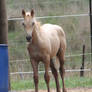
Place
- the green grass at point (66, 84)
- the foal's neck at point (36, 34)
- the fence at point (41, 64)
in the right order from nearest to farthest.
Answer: the foal's neck at point (36, 34), the green grass at point (66, 84), the fence at point (41, 64)

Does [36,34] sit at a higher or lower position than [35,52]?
higher

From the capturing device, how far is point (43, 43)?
8.73m

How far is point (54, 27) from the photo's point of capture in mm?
9703

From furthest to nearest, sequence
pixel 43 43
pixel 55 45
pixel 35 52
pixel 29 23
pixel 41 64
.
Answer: pixel 41 64
pixel 55 45
pixel 43 43
pixel 35 52
pixel 29 23

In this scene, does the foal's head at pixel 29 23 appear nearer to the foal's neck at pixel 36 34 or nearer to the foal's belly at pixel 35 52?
the foal's neck at pixel 36 34

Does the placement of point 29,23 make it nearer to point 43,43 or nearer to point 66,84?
point 43,43

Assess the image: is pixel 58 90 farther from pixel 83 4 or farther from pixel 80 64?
pixel 83 4

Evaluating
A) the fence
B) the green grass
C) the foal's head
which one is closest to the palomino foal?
the foal's head

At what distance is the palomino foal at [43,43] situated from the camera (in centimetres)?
834

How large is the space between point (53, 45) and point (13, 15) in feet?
18.4

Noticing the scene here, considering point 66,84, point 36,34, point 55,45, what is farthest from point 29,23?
point 66,84

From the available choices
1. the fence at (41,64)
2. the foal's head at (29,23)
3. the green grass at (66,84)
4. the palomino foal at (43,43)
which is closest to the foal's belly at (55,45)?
the palomino foal at (43,43)

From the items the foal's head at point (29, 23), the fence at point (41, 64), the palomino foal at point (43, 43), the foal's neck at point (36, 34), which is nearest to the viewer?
the foal's head at point (29, 23)

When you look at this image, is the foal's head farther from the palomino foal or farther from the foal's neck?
the foal's neck
